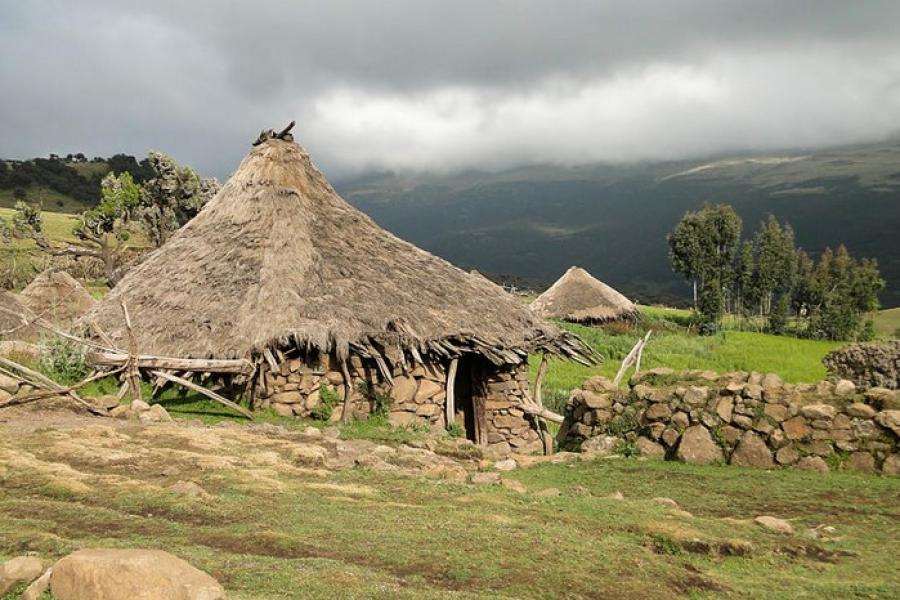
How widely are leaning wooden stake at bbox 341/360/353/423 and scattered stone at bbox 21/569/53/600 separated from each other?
8830 mm

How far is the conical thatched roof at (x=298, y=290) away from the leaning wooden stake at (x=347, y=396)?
0.34m

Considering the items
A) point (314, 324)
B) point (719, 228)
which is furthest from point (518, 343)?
point (719, 228)

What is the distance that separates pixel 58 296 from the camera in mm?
22938

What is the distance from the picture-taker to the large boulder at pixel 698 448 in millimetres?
10047

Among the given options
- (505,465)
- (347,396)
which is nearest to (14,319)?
(347,396)

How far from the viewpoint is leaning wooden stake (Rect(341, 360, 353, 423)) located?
41.2 feet

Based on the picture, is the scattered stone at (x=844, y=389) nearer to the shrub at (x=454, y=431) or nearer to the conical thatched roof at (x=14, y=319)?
the shrub at (x=454, y=431)

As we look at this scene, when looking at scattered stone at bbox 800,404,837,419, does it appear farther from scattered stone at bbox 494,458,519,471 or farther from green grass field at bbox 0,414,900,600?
scattered stone at bbox 494,458,519,471

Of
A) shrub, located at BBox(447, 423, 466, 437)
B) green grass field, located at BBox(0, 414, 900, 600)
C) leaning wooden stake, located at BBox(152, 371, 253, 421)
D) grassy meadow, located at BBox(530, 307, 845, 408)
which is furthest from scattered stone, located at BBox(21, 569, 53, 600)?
grassy meadow, located at BBox(530, 307, 845, 408)

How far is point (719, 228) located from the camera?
56719 millimetres

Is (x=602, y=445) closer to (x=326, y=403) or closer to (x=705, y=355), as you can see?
(x=326, y=403)

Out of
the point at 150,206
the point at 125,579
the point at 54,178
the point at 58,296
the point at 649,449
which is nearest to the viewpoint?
the point at 125,579

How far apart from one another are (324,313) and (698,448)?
676 cm

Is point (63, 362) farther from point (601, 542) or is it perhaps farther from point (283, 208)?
point (601, 542)
